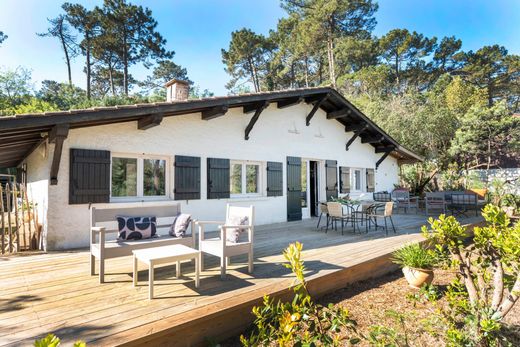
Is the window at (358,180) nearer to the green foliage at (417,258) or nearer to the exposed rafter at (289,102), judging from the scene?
the exposed rafter at (289,102)

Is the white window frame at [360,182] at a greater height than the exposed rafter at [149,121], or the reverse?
the exposed rafter at [149,121]

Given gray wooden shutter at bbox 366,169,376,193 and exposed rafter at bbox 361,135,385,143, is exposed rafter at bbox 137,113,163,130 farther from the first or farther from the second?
gray wooden shutter at bbox 366,169,376,193

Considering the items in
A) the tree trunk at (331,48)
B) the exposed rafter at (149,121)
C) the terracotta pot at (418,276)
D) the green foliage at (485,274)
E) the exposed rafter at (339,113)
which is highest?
the tree trunk at (331,48)

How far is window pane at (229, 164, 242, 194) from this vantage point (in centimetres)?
728

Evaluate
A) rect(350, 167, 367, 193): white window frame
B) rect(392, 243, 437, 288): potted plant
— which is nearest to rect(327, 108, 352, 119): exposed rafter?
rect(350, 167, 367, 193): white window frame

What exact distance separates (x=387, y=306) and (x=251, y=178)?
16.1 feet

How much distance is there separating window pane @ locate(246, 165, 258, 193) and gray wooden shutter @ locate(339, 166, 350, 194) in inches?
142

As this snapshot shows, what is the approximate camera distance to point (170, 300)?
2.69m

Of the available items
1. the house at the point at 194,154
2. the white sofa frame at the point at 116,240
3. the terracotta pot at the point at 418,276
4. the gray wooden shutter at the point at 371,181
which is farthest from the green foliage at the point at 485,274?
the gray wooden shutter at the point at 371,181

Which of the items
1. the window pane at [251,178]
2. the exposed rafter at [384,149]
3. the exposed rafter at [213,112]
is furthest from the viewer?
the exposed rafter at [384,149]

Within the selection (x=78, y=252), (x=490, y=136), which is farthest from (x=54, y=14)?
(x=490, y=136)

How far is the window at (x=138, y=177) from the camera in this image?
18.5ft

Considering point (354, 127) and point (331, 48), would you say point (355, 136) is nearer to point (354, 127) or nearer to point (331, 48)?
point (354, 127)

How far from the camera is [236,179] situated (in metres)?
7.39
